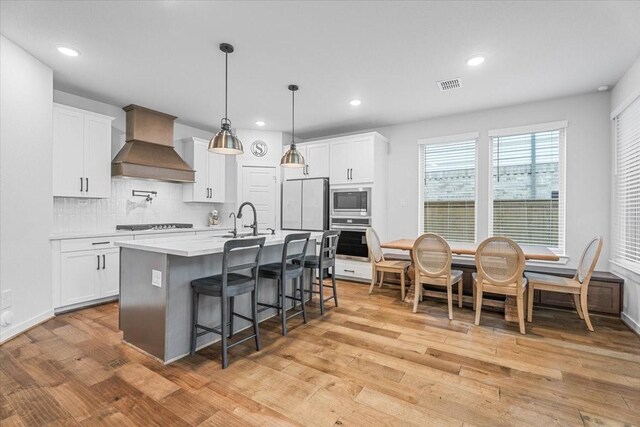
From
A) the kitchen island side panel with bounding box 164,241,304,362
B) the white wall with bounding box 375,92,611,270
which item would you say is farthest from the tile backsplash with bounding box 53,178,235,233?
the white wall with bounding box 375,92,611,270

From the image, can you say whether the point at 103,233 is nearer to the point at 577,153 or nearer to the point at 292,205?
the point at 292,205

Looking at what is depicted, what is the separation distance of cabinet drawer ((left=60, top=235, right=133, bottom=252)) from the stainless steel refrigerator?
2.59m

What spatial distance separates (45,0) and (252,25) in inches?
57.2

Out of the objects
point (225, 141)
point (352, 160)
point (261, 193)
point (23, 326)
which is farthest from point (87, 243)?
point (352, 160)

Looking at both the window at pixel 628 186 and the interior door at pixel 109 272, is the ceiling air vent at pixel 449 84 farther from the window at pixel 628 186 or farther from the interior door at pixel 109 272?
the interior door at pixel 109 272

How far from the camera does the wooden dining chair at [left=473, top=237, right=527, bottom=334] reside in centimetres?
304

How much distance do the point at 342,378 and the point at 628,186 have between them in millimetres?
3706

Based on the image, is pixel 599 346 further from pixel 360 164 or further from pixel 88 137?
pixel 88 137

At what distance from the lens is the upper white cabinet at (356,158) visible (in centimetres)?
500

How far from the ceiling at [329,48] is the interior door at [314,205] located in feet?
5.07

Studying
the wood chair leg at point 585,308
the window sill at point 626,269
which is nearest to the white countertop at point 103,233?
the wood chair leg at point 585,308

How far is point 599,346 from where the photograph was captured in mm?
2750

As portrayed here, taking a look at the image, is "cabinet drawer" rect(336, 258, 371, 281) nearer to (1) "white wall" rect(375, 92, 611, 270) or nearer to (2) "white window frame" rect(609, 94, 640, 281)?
(1) "white wall" rect(375, 92, 611, 270)

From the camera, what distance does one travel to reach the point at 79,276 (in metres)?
3.64
